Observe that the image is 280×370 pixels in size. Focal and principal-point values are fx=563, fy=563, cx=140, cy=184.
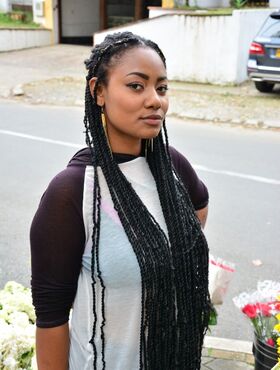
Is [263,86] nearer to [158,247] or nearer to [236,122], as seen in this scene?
[236,122]

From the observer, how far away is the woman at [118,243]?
1.60 meters

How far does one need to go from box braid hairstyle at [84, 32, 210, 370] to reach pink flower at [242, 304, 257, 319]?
805mm

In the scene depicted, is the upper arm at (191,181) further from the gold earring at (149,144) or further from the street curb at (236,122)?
the street curb at (236,122)

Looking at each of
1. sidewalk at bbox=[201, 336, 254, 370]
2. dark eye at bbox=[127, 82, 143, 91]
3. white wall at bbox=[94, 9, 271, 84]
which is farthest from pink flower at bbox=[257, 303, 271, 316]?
white wall at bbox=[94, 9, 271, 84]

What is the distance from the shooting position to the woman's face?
163 cm

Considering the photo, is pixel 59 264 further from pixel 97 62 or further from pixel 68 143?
pixel 68 143

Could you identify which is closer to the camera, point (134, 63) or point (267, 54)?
point (134, 63)

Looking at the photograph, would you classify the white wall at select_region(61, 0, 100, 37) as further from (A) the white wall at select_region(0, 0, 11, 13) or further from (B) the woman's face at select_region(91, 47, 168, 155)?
(B) the woman's face at select_region(91, 47, 168, 155)

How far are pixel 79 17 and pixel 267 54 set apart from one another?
36.3ft

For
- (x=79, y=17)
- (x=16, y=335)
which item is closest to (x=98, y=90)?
(x=16, y=335)

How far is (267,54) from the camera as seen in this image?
36.7ft

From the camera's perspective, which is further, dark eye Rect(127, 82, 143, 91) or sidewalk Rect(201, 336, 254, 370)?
sidewalk Rect(201, 336, 254, 370)

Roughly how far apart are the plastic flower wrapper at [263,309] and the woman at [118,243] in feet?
2.86

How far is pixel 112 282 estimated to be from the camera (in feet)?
5.26
